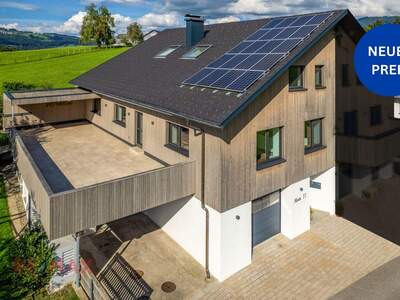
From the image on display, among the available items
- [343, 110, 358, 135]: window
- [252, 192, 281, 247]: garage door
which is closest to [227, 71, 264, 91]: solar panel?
[343, 110, 358, 135]: window

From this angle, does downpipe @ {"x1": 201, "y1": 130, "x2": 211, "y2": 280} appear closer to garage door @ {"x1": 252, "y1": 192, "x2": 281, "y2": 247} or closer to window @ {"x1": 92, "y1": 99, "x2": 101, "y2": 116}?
garage door @ {"x1": 252, "y1": 192, "x2": 281, "y2": 247}

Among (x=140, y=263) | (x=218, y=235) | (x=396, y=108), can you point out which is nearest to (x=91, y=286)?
(x=140, y=263)

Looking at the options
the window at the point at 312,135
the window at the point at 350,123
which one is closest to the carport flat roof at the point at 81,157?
the window at the point at 312,135

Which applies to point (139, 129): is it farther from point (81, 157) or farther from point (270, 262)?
point (270, 262)

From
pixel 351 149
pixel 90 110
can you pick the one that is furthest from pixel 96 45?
pixel 351 149

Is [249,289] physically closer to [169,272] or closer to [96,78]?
[169,272]

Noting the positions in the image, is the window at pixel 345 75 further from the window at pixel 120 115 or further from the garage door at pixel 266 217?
the window at pixel 120 115
